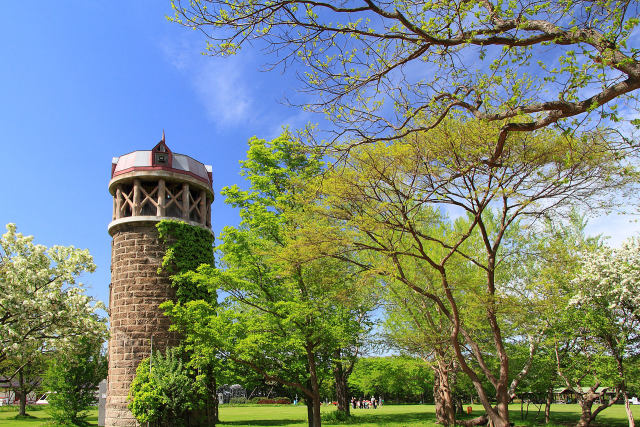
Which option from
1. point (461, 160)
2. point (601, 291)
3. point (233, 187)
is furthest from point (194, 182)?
point (601, 291)

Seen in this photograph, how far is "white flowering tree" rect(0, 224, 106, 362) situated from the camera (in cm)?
1424

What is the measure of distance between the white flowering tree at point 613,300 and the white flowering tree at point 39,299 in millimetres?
18422

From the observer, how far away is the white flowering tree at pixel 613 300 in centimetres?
1947

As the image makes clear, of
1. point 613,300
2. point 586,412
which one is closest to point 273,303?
point 613,300

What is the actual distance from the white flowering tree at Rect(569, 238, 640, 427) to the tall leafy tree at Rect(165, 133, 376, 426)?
9547 millimetres

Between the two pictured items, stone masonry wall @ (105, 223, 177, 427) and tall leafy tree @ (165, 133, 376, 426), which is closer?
tall leafy tree @ (165, 133, 376, 426)

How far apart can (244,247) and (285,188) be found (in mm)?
3428

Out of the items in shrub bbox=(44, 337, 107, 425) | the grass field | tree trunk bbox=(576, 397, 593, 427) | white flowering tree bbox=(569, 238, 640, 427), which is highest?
white flowering tree bbox=(569, 238, 640, 427)

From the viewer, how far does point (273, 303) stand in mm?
17312

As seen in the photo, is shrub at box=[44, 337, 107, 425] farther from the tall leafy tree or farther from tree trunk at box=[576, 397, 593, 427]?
tree trunk at box=[576, 397, 593, 427]

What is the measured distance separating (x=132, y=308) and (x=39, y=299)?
4885 mm

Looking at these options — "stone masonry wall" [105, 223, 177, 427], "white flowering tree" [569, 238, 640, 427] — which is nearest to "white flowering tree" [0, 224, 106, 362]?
"stone masonry wall" [105, 223, 177, 427]

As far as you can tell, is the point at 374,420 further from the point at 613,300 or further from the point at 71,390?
the point at 71,390

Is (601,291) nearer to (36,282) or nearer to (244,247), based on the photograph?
(244,247)
